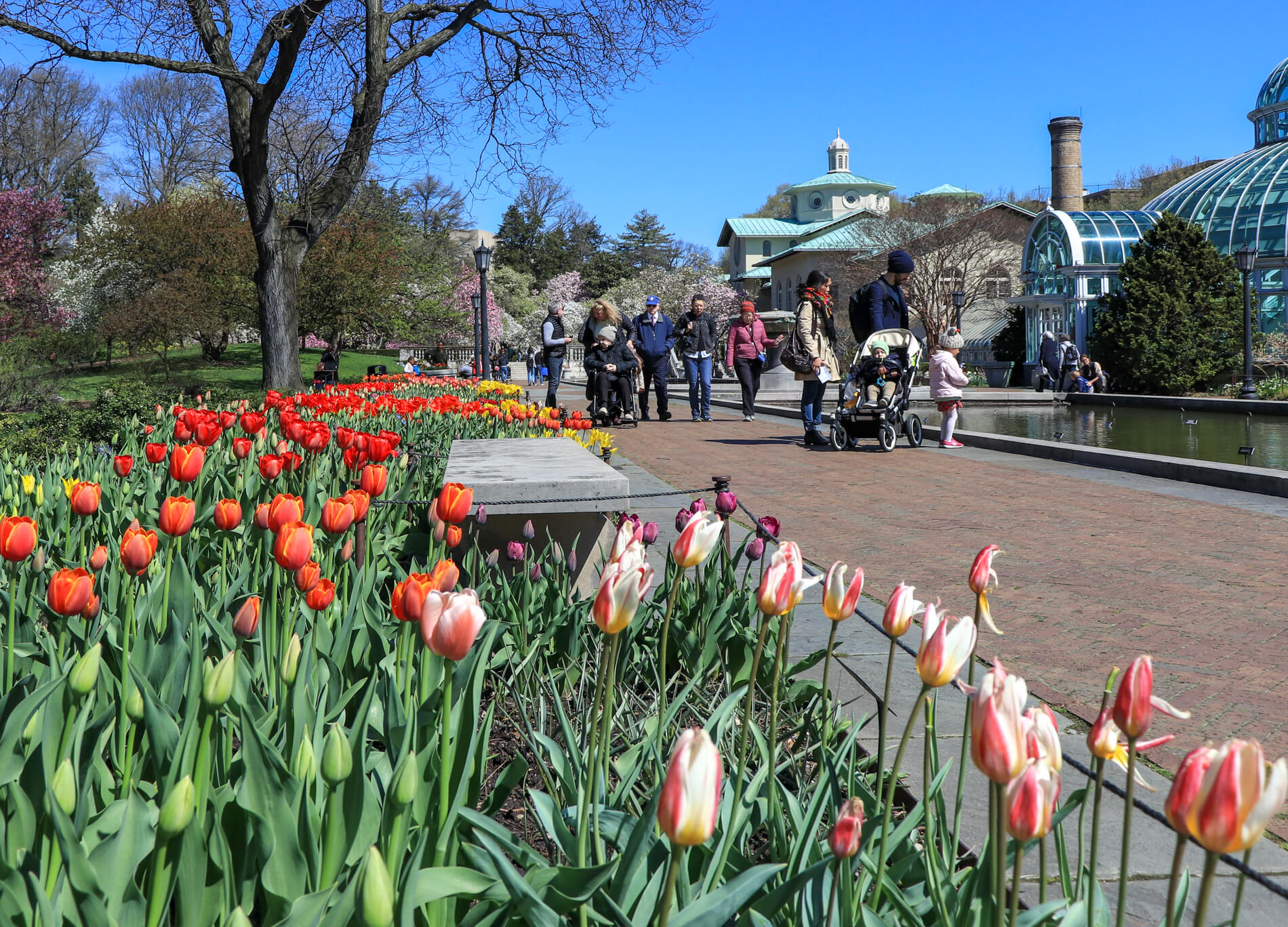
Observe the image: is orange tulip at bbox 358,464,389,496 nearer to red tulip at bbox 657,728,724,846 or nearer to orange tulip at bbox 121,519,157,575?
orange tulip at bbox 121,519,157,575

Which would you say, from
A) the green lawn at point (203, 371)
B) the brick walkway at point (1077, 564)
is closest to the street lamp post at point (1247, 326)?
the brick walkway at point (1077, 564)

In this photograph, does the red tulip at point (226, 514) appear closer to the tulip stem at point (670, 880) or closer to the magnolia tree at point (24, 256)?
the tulip stem at point (670, 880)

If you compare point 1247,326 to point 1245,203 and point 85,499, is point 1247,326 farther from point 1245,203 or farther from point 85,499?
point 85,499

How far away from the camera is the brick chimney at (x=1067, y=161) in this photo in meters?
52.3

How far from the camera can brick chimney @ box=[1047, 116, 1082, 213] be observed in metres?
52.3

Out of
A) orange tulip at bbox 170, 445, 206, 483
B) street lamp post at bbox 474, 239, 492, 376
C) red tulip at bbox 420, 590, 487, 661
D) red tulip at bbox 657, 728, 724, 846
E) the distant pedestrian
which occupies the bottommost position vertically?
red tulip at bbox 657, 728, 724, 846

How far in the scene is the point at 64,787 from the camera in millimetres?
1488

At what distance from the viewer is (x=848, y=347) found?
50.6 m

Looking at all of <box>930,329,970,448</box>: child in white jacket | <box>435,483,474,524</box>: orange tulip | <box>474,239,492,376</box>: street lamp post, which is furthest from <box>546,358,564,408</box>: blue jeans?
<box>435,483,474,524</box>: orange tulip

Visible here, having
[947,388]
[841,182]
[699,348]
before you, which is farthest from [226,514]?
[841,182]

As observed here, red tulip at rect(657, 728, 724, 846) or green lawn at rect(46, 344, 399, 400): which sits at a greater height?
green lawn at rect(46, 344, 399, 400)

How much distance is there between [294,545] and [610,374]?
13771 mm

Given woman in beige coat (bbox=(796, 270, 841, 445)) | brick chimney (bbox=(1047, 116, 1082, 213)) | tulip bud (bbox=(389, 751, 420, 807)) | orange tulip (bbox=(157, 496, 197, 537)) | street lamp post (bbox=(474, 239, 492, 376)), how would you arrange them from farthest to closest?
brick chimney (bbox=(1047, 116, 1082, 213))
street lamp post (bbox=(474, 239, 492, 376))
woman in beige coat (bbox=(796, 270, 841, 445))
orange tulip (bbox=(157, 496, 197, 537))
tulip bud (bbox=(389, 751, 420, 807))

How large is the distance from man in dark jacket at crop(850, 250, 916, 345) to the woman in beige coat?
0.33 metres
